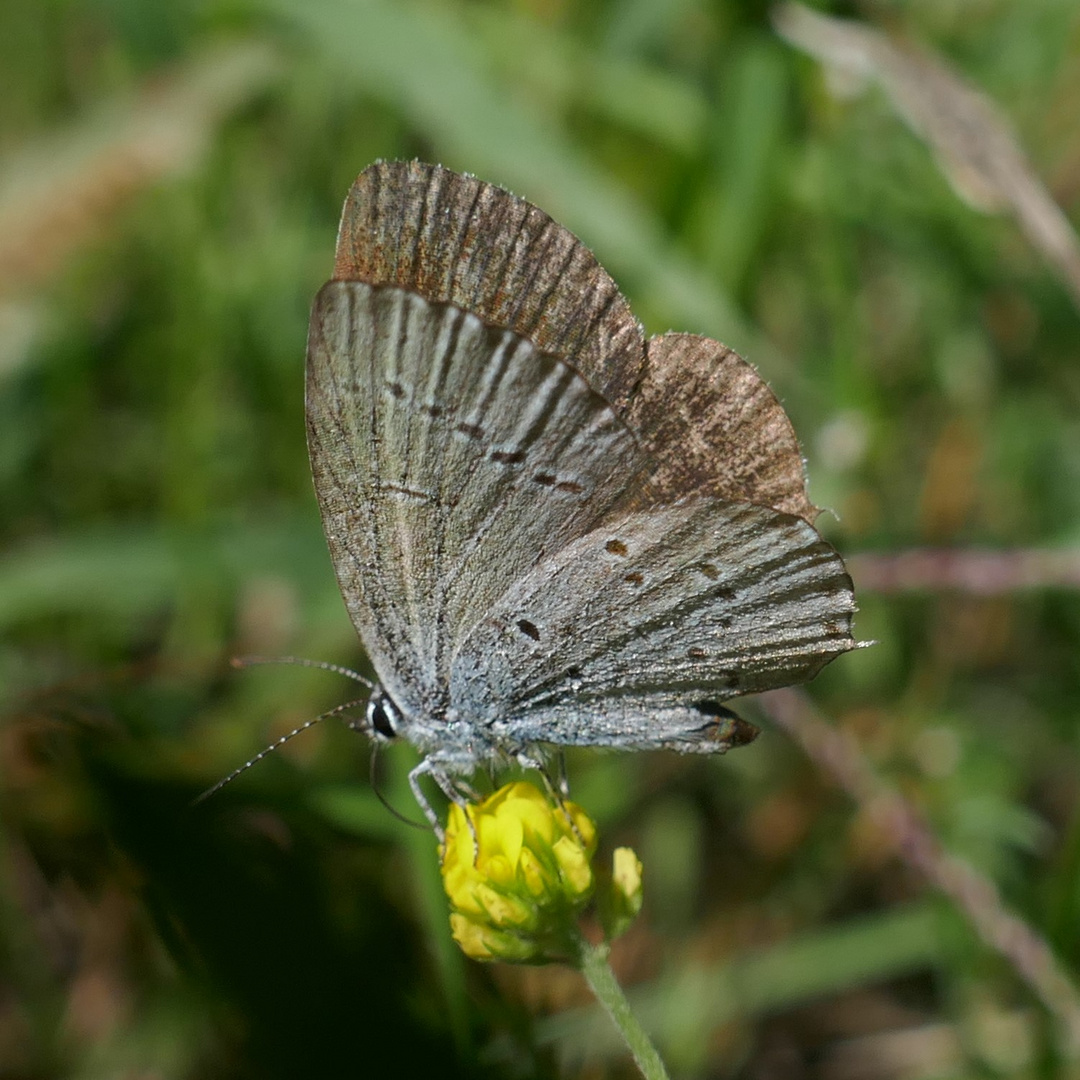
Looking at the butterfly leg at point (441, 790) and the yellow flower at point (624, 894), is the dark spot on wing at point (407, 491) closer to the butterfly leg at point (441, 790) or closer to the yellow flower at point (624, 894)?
the butterfly leg at point (441, 790)

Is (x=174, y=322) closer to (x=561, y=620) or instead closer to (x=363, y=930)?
(x=561, y=620)

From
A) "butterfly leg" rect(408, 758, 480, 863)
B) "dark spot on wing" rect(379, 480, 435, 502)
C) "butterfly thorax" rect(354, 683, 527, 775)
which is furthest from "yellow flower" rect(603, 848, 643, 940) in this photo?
"dark spot on wing" rect(379, 480, 435, 502)

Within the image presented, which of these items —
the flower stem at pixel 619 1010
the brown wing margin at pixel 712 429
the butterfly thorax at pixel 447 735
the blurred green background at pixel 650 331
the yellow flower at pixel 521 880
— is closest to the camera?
the flower stem at pixel 619 1010

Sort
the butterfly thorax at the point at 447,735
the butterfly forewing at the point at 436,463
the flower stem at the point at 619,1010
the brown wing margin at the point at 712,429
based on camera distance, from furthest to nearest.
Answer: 1. the butterfly thorax at the point at 447,735
2. the brown wing margin at the point at 712,429
3. the butterfly forewing at the point at 436,463
4. the flower stem at the point at 619,1010

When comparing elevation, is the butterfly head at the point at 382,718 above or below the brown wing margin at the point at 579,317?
below

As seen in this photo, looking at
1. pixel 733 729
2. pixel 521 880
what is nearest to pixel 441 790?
pixel 521 880

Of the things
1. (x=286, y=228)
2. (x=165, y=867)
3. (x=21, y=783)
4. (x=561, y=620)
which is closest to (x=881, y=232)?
(x=286, y=228)

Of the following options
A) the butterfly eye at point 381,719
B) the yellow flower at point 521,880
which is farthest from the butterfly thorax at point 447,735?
the yellow flower at point 521,880
